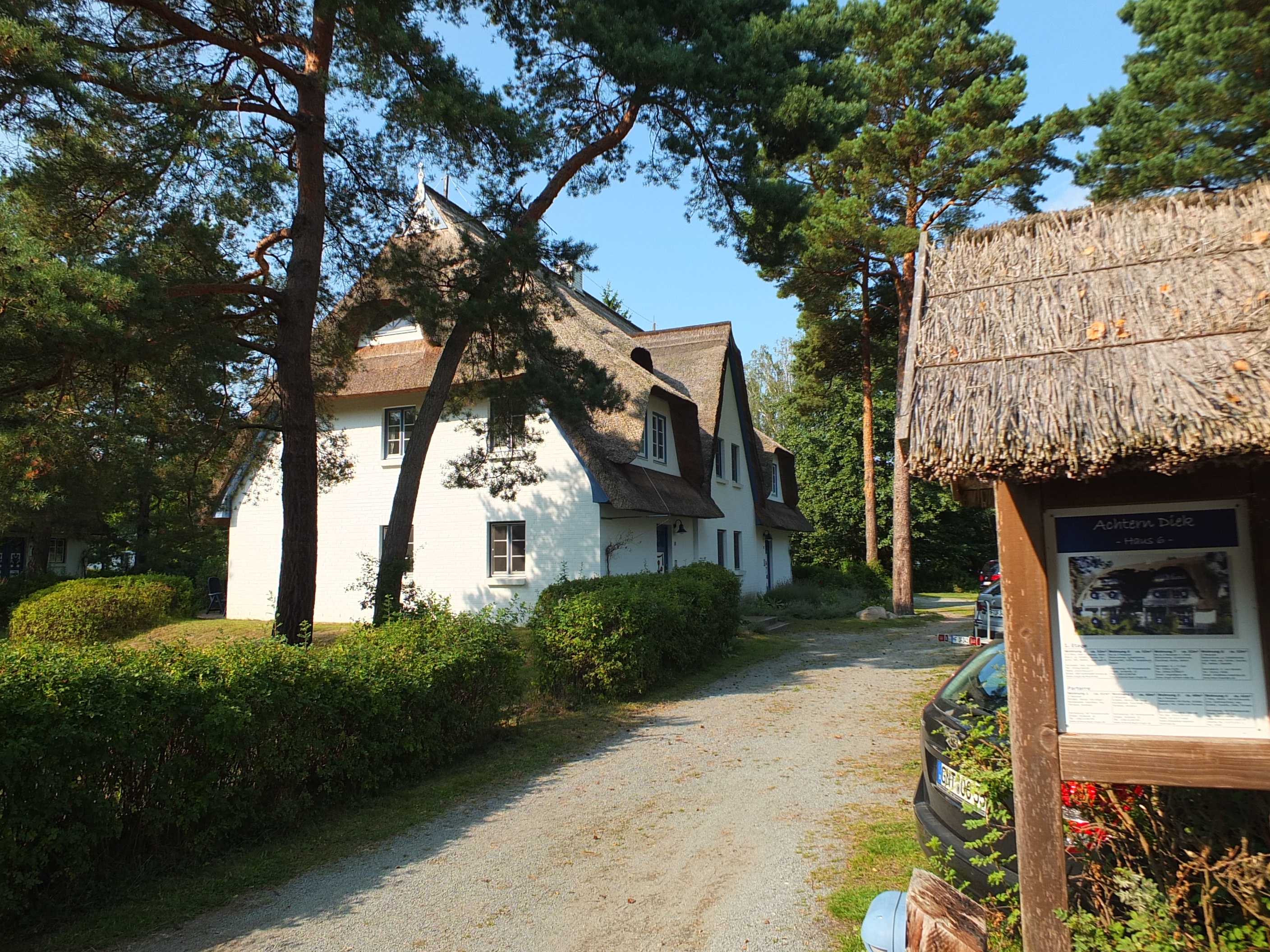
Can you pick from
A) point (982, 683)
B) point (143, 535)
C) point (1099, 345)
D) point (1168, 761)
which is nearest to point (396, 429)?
point (982, 683)

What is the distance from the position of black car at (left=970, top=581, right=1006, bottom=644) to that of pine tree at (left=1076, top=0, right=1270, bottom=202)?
772 centimetres

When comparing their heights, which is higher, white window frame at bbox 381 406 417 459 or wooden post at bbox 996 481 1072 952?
white window frame at bbox 381 406 417 459

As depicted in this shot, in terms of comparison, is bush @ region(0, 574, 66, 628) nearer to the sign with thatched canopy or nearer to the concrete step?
the concrete step

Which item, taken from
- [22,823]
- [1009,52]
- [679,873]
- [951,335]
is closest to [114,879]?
[22,823]

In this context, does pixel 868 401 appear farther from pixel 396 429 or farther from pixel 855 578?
pixel 396 429

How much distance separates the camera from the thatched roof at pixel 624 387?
17125mm

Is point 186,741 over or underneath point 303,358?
underneath

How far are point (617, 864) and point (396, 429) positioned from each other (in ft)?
51.3

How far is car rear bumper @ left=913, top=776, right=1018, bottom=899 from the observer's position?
388cm

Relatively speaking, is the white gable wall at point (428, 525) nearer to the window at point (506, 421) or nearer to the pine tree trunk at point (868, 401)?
the window at point (506, 421)

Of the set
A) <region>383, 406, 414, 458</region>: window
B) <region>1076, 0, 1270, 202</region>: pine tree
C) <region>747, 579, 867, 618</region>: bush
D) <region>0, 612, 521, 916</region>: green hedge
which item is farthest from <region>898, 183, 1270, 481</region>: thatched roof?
<region>747, 579, 867, 618</region>: bush

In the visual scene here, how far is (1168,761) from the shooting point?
3012mm

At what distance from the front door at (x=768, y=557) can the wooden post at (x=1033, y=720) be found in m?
25.1

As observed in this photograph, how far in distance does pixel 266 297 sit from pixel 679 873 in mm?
9437
